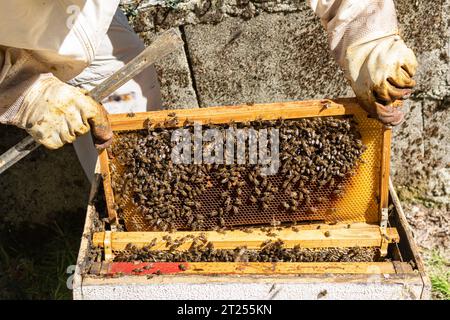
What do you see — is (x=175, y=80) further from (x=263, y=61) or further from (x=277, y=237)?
(x=277, y=237)

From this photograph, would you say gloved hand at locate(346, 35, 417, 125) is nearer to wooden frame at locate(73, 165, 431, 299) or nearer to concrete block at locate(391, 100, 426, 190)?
wooden frame at locate(73, 165, 431, 299)

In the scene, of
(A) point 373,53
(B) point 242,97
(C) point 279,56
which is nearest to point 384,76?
(A) point 373,53

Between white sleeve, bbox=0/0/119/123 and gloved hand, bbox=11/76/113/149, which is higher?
white sleeve, bbox=0/0/119/123

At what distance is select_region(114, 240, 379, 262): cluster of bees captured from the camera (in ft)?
10.3

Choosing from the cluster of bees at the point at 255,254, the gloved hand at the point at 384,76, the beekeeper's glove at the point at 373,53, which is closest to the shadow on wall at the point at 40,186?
the cluster of bees at the point at 255,254

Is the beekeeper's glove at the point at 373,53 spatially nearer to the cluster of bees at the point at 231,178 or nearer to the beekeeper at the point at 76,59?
the beekeeper at the point at 76,59

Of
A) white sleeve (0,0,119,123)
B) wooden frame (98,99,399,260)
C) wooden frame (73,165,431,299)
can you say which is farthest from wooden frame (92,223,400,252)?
white sleeve (0,0,119,123)

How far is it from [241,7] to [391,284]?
204 cm

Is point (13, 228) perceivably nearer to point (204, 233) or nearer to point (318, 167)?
point (204, 233)

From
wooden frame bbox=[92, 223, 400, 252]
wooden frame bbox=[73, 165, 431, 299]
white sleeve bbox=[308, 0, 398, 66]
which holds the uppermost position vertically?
white sleeve bbox=[308, 0, 398, 66]

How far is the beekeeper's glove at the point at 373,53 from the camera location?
9.55 ft

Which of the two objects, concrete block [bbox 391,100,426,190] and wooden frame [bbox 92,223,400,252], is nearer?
wooden frame [bbox 92,223,400,252]

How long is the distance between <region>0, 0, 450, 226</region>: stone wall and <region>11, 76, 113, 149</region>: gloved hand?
1.25 m

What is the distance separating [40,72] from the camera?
303 centimetres
